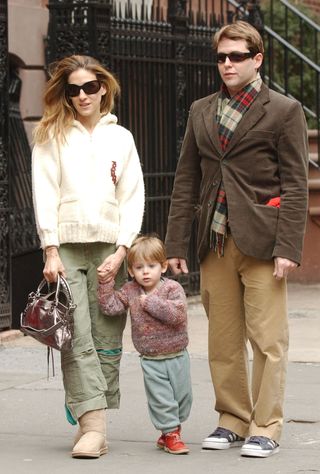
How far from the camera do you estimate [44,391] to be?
827 centimetres

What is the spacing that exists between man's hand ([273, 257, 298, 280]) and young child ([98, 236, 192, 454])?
475 millimetres

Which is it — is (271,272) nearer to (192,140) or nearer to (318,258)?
(192,140)

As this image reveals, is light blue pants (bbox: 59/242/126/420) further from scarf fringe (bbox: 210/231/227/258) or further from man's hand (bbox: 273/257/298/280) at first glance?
man's hand (bbox: 273/257/298/280)

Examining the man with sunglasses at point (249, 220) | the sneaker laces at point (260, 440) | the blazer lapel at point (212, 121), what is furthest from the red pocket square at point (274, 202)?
the sneaker laces at point (260, 440)

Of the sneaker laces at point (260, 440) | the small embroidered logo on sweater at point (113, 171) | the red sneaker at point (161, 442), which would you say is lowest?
the red sneaker at point (161, 442)

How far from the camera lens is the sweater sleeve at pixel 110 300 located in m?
6.35

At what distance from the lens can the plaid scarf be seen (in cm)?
638

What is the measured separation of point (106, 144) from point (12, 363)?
128 inches

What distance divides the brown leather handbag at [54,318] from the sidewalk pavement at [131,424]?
0.58m

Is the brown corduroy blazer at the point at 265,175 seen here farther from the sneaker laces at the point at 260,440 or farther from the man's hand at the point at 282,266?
the sneaker laces at the point at 260,440

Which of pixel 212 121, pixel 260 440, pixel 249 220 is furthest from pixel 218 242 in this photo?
pixel 260 440

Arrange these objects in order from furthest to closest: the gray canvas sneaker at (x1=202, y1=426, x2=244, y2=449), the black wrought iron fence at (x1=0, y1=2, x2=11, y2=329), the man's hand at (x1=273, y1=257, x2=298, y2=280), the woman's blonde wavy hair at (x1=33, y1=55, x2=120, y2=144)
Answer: the black wrought iron fence at (x1=0, y1=2, x2=11, y2=329) → the gray canvas sneaker at (x1=202, y1=426, x2=244, y2=449) → the woman's blonde wavy hair at (x1=33, y1=55, x2=120, y2=144) → the man's hand at (x1=273, y1=257, x2=298, y2=280)

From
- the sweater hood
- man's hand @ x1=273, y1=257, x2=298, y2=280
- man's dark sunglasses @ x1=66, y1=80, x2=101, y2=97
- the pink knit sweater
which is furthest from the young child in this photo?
man's dark sunglasses @ x1=66, y1=80, x2=101, y2=97

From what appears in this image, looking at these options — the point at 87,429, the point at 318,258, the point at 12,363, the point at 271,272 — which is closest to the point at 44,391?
the point at 12,363
